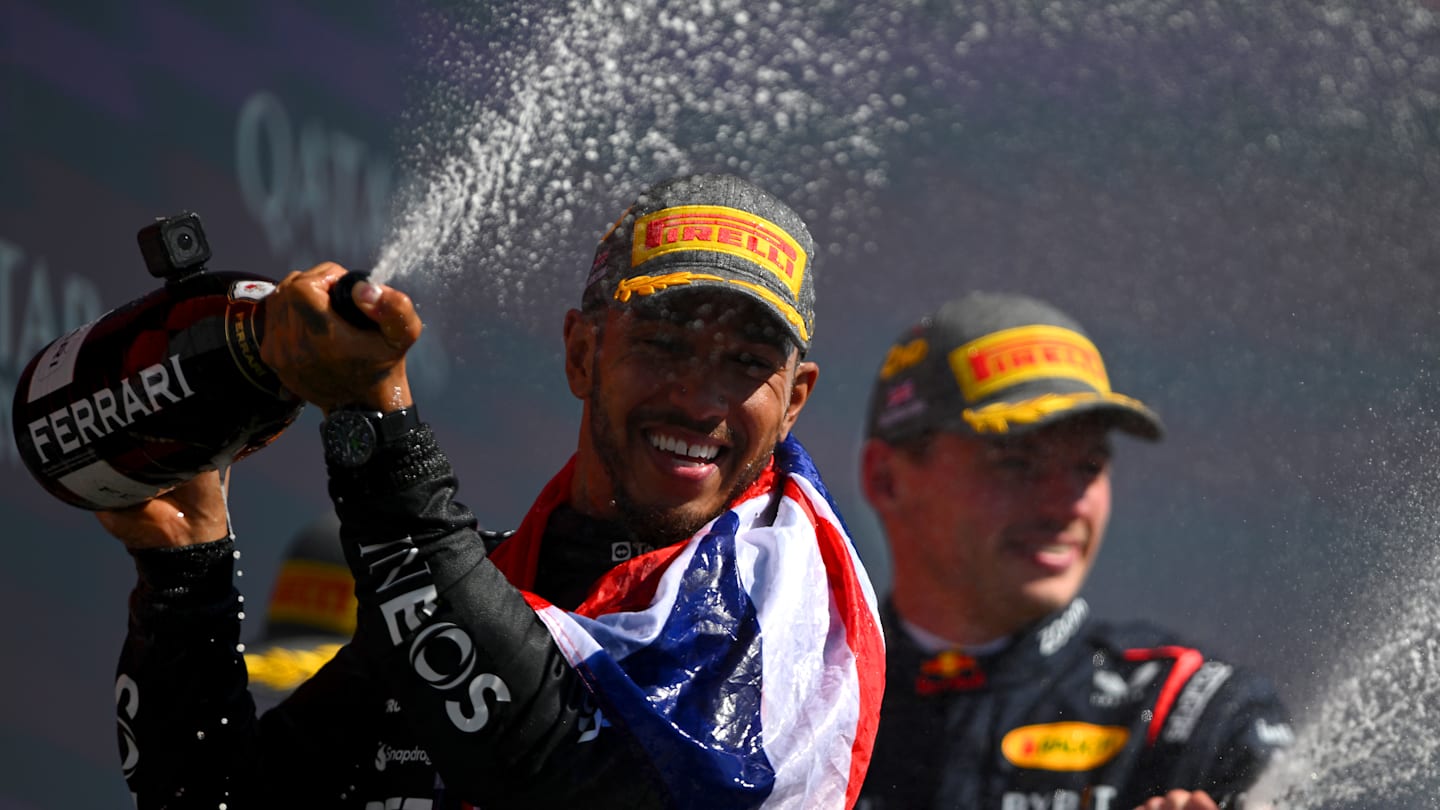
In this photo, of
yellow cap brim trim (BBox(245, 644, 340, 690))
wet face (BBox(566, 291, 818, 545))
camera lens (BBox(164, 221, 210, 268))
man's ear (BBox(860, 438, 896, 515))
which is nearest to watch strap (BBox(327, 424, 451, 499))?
wet face (BBox(566, 291, 818, 545))

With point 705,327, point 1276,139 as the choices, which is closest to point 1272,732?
point 1276,139

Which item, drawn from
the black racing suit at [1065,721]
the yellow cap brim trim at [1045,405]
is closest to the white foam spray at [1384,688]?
the black racing suit at [1065,721]

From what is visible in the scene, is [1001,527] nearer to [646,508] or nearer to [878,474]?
[878,474]

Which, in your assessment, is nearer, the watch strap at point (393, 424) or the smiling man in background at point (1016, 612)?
the watch strap at point (393, 424)

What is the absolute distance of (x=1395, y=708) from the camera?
93.0 inches

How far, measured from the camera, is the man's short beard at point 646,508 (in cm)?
173

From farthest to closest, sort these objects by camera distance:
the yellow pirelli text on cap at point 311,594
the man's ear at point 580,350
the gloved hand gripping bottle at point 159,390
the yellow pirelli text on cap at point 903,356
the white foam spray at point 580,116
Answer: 1. the yellow pirelli text on cap at point 311,594
2. the yellow pirelli text on cap at point 903,356
3. the white foam spray at point 580,116
4. the man's ear at point 580,350
5. the gloved hand gripping bottle at point 159,390

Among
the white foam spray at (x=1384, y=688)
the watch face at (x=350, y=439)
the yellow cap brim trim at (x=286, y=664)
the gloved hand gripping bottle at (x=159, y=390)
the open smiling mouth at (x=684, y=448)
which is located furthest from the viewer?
the yellow cap brim trim at (x=286, y=664)

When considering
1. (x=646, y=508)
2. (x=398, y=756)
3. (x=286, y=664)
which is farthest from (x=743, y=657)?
(x=286, y=664)

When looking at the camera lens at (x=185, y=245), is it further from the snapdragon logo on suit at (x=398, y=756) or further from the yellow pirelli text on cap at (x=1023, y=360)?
the yellow pirelli text on cap at (x=1023, y=360)

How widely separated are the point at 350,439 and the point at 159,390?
35 cm

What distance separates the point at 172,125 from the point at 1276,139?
2.50 metres

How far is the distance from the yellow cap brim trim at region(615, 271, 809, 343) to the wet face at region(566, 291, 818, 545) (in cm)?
2

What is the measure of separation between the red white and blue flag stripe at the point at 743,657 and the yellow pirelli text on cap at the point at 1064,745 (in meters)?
0.81
